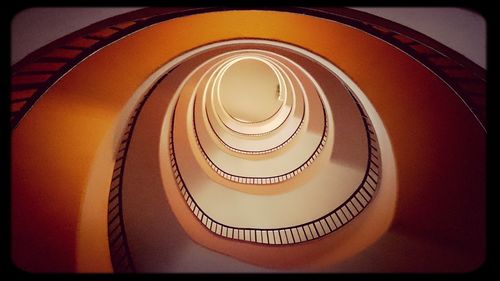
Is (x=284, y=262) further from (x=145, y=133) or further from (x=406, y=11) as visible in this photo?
(x=406, y=11)

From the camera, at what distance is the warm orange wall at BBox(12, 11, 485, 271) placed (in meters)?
3.95

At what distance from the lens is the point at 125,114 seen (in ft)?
14.9

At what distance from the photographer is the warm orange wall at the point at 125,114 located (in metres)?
3.95

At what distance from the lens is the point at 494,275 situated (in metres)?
2.67

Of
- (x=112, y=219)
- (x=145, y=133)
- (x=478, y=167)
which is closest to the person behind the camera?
(x=478, y=167)

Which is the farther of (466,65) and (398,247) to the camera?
(398,247)

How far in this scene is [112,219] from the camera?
4957 millimetres

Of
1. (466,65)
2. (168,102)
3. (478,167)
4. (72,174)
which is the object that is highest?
(466,65)

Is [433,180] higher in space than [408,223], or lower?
higher

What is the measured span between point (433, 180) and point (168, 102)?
5.33m

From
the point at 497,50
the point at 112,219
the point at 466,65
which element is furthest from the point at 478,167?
the point at 112,219

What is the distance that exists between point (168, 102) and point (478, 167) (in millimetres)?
5812

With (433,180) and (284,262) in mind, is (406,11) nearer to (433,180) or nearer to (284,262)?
(433,180)

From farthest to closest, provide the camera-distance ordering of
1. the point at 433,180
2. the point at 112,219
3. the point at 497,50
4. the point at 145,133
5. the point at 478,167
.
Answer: the point at 145,133
the point at 112,219
the point at 433,180
the point at 478,167
the point at 497,50
